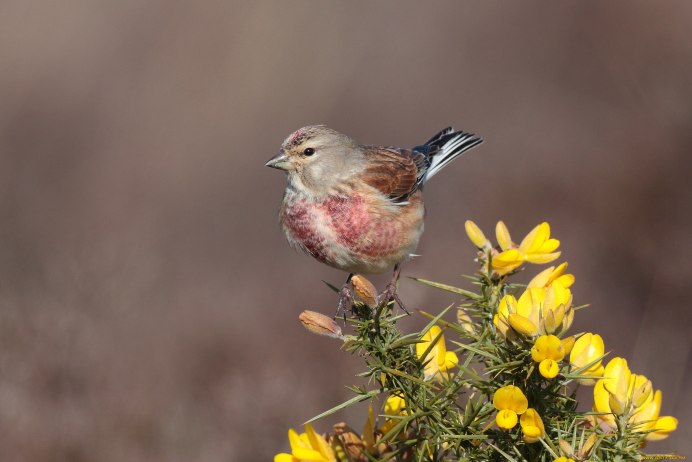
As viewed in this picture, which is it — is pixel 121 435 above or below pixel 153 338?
above

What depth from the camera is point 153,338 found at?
237 inches

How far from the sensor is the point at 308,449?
213cm

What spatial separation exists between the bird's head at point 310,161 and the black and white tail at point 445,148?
104 cm

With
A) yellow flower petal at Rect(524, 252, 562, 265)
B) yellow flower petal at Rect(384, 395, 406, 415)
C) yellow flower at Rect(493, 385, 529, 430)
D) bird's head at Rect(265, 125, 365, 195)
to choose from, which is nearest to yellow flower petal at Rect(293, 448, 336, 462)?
yellow flower petal at Rect(384, 395, 406, 415)

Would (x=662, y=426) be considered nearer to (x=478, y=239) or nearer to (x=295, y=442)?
(x=478, y=239)

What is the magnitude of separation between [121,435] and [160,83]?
6.76 metres

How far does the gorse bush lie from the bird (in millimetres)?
1010

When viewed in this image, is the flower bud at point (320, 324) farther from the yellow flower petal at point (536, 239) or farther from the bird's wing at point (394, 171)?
the bird's wing at point (394, 171)

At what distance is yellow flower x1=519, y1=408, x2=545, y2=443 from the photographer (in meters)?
1.88

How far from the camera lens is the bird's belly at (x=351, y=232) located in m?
3.46

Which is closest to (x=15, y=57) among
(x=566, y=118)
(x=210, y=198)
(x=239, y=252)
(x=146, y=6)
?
(x=146, y=6)

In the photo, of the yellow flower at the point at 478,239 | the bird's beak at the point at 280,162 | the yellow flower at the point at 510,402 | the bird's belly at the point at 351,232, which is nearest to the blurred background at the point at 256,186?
the bird's belly at the point at 351,232

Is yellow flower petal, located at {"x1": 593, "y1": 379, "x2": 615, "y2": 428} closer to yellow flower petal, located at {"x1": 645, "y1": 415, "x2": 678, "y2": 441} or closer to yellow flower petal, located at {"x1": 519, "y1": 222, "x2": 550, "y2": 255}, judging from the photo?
yellow flower petal, located at {"x1": 645, "y1": 415, "x2": 678, "y2": 441}

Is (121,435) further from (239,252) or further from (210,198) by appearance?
(210,198)
